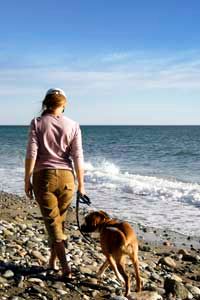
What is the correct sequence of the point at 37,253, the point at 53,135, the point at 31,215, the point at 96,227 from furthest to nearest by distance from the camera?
1. the point at 31,215
2. the point at 37,253
3. the point at 96,227
4. the point at 53,135

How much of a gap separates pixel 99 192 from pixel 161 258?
1004 centimetres

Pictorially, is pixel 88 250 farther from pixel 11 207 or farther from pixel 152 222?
pixel 11 207

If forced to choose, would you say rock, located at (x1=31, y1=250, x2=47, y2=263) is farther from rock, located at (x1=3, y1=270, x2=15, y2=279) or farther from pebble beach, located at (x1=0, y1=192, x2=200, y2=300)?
rock, located at (x1=3, y1=270, x2=15, y2=279)

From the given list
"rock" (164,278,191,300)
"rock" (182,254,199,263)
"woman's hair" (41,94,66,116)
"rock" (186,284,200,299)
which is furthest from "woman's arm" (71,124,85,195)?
"rock" (182,254,199,263)

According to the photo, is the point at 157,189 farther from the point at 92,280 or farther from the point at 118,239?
the point at 118,239

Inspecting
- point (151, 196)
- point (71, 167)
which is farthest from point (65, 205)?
point (151, 196)

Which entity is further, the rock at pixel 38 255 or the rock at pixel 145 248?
the rock at pixel 145 248

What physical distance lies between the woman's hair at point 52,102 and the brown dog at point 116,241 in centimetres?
149

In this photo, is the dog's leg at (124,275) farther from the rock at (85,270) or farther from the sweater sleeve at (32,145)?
the sweater sleeve at (32,145)

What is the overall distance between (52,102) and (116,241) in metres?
1.80

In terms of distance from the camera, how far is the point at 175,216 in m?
13.6

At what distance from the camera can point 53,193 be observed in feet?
17.7

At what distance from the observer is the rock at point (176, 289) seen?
20.6 ft

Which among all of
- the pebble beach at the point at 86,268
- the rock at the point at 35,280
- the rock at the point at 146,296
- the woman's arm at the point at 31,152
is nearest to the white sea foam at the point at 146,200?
the pebble beach at the point at 86,268
